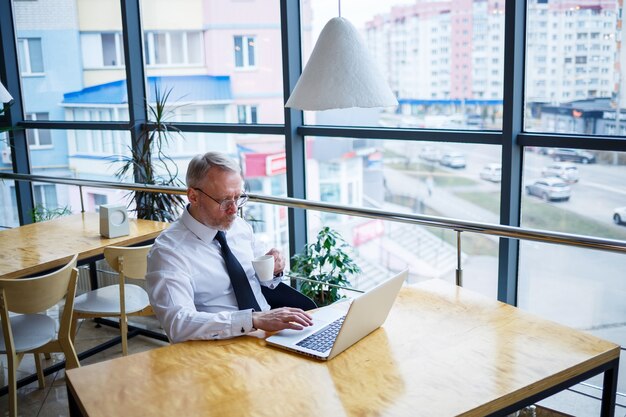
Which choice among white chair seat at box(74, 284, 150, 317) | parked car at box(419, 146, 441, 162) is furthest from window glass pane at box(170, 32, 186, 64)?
white chair seat at box(74, 284, 150, 317)

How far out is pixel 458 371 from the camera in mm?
1843

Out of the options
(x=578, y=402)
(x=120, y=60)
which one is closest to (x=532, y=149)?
(x=578, y=402)

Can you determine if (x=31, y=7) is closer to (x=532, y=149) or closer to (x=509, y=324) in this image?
(x=532, y=149)

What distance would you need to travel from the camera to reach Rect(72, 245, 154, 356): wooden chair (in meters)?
3.51

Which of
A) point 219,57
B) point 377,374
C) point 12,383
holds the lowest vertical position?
point 12,383

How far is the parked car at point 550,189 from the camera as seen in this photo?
391 centimetres

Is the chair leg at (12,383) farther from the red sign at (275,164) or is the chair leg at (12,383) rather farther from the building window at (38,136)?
the building window at (38,136)

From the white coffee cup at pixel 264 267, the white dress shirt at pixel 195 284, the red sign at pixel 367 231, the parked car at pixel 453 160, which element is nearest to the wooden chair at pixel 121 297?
the white dress shirt at pixel 195 284

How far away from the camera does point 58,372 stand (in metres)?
3.85

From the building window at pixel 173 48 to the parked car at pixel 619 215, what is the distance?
3.46 metres

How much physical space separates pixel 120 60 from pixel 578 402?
479 centimetres

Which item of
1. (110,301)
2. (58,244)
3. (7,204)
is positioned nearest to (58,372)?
(110,301)

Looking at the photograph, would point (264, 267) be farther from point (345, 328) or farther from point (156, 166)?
point (156, 166)

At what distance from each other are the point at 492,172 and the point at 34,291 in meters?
2.68
